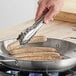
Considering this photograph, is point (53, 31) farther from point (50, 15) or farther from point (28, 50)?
point (28, 50)

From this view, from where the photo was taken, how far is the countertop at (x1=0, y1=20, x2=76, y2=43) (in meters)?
1.30

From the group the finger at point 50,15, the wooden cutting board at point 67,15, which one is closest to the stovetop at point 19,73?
the finger at point 50,15

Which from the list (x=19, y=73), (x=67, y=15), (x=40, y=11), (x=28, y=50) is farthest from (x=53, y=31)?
(x=19, y=73)

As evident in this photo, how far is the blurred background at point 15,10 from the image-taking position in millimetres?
2322

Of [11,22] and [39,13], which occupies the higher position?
[11,22]

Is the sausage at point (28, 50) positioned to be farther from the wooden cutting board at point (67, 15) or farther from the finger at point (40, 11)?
the wooden cutting board at point (67, 15)

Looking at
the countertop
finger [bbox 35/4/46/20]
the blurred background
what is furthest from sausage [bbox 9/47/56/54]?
the blurred background

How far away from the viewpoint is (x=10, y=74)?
0.85 m

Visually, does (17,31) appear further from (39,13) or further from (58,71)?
(58,71)

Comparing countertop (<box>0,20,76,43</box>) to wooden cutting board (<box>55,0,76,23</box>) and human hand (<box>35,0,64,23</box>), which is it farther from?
human hand (<box>35,0,64,23</box>)

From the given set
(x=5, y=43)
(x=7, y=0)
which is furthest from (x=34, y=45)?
(x=7, y=0)

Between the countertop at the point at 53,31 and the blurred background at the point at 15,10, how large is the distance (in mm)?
827

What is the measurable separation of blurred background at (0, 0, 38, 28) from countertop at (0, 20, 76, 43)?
827mm

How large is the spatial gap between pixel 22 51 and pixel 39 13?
24 cm
